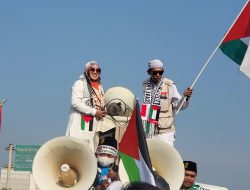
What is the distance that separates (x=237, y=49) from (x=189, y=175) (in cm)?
167

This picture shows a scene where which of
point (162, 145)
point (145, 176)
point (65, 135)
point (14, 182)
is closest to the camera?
point (145, 176)

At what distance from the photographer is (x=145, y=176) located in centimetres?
621

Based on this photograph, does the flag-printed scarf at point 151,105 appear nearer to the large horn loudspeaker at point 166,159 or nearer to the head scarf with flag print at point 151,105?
the head scarf with flag print at point 151,105

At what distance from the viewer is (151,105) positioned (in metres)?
9.67

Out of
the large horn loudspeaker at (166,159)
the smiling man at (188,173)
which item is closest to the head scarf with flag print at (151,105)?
the large horn loudspeaker at (166,159)

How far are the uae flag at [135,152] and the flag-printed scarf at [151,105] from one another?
2.68 meters

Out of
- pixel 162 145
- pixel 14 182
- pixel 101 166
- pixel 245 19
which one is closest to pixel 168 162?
pixel 162 145

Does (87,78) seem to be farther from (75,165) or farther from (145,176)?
(145,176)

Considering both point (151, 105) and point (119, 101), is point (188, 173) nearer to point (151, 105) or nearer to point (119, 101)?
point (151, 105)

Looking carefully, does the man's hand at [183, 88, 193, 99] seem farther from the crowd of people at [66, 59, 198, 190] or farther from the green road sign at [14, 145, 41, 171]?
the green road sign at [14, 145, 41, 171]

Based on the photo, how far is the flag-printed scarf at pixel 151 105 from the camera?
961 centimetres

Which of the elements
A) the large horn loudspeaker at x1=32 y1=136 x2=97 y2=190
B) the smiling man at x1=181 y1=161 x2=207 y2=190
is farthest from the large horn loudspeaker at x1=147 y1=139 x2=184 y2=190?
the large horn loudspeaker at x1=32 y1=136 x2=97 y2=190

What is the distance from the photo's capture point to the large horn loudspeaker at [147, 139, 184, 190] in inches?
350

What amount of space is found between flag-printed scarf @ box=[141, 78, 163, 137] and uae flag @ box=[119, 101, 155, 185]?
2677 mm
